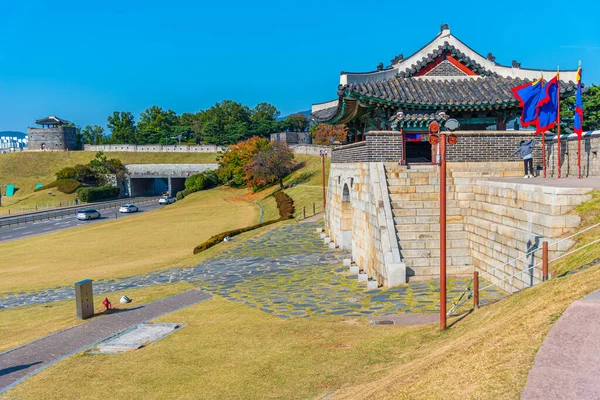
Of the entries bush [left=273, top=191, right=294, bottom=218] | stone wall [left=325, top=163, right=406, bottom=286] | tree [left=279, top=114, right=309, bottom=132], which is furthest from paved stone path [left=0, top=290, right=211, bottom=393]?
tree [left=279, top=114, right=309, bottom=132]

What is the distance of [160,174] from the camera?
272 ft

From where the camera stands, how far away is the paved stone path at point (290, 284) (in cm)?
1462

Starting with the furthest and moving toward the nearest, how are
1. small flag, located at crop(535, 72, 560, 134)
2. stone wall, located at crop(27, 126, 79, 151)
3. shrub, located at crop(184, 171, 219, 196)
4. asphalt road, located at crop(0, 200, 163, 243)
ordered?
stone wall, located at crop(27, 126, 79, 151) < shrub, located at crop(184, 171, 219, 196) < asphalt road, located at crop(0, 200, 163, 243) < small flag, located at crop(535, 72, 560, 134)

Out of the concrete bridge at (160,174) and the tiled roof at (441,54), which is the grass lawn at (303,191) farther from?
the tiled roof at (441,54)

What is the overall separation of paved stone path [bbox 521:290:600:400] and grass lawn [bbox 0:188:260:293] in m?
22.3

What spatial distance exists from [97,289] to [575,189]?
755 inches

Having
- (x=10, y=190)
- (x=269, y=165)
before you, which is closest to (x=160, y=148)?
(x=10, y=190)

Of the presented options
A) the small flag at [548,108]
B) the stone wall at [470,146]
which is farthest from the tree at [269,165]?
the small flag at [548,108]

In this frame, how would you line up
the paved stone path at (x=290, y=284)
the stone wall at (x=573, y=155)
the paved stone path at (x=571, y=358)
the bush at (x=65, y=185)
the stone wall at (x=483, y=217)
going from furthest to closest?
the bush at (x=65, y=185) → the stone wall at (x=573, y=155) → the paved stone path at (x=290, y=284) → the stone wall at (x=483, y=217) → the paved stone path at (x=571, y=358)

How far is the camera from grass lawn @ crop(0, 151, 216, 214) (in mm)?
85938

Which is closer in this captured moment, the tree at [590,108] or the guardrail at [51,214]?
the tree at [590,108]

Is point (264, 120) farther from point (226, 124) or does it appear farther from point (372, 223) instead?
point (372, 223)

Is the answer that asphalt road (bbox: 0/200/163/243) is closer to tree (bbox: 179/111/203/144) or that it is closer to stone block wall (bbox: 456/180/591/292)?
stone block wall (bbox: 456/180/591/292)

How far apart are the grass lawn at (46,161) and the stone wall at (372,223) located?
69.7 m
